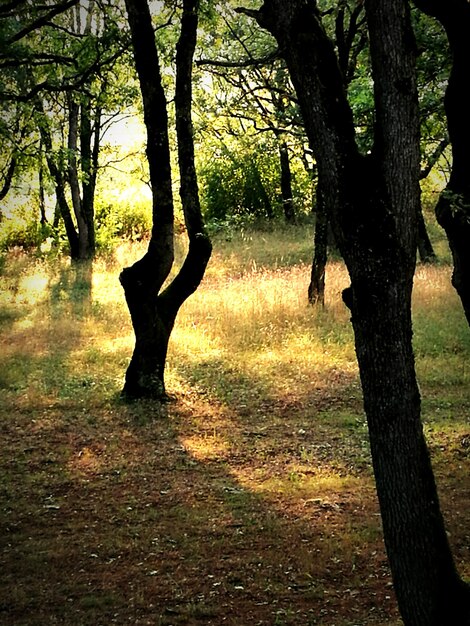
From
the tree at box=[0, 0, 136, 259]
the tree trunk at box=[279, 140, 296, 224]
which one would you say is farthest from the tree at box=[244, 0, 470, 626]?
the tree trunk at box=[279, 140, 296, 224]

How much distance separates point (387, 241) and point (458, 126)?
9.75ft

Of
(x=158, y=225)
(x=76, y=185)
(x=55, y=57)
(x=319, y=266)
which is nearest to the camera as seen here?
(x=158, y=225)

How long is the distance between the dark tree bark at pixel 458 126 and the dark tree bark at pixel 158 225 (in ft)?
17.2

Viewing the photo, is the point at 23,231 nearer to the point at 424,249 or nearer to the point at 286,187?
the point at 286,187

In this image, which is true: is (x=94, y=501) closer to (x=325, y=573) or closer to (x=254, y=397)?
(x=325, y=573)

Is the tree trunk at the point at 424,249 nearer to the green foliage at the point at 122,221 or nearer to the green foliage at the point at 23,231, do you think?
the green foliage at the point at 122,221

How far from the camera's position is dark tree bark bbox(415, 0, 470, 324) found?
6.11m

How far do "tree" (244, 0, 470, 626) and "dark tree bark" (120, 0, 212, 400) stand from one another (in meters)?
6.89

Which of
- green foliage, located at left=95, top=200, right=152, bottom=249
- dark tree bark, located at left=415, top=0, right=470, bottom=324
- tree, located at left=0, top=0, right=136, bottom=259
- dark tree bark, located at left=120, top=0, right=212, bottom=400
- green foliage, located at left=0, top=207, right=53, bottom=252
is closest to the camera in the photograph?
dark tree bark, located at left=415, top=0, right=470, bottom=324

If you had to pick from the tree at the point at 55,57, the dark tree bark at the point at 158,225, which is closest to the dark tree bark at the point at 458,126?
the dark tree bark at the point at 158,225

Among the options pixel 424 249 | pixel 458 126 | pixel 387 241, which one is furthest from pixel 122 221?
pixel 387 241

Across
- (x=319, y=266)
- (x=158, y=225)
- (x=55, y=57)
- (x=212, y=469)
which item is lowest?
(x=212, y=469)

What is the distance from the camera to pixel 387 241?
3.98m

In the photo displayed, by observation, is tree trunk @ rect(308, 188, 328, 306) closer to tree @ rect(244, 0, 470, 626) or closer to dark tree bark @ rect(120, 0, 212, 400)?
dark tree bark @ rect(120, 0, 212, 400)
